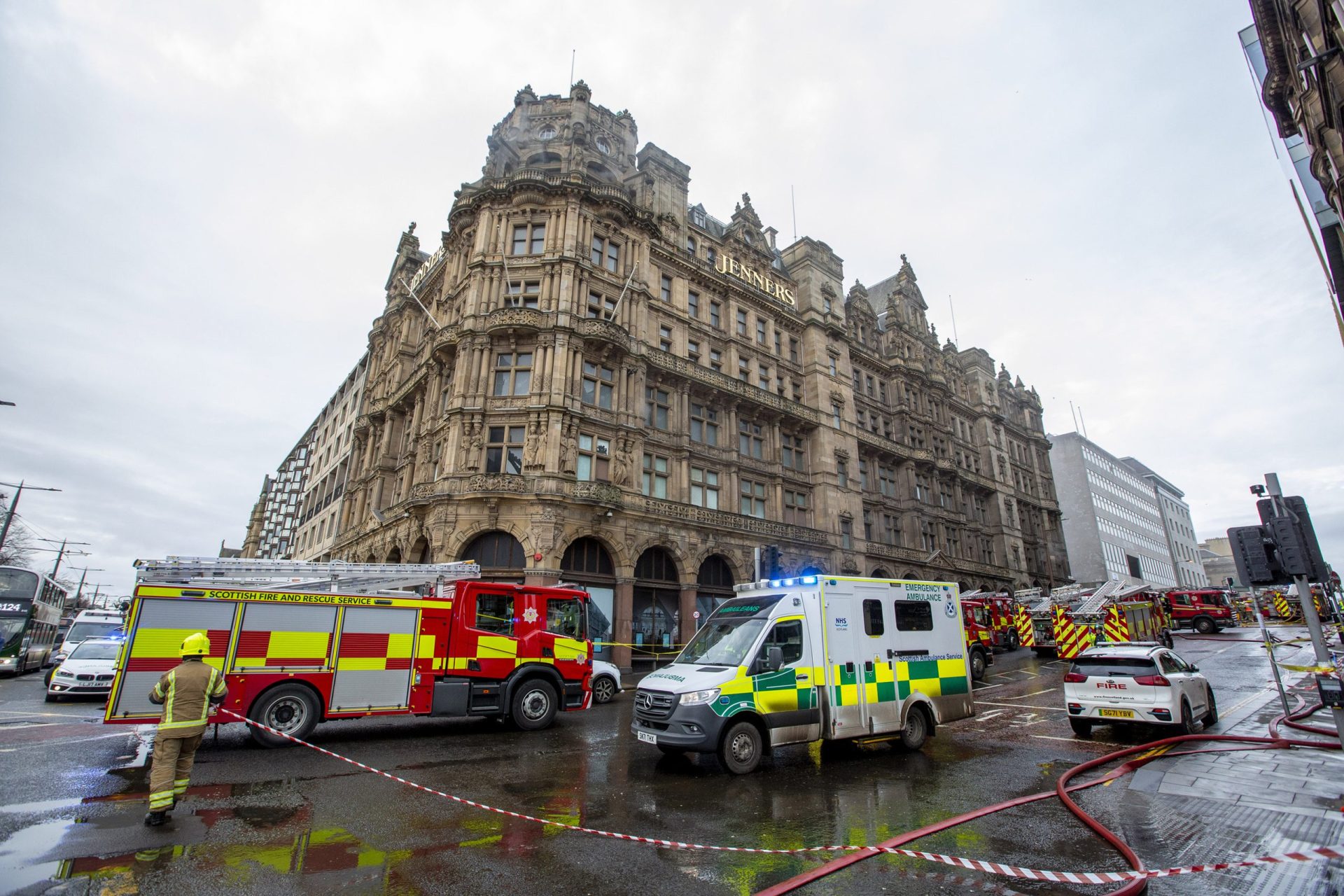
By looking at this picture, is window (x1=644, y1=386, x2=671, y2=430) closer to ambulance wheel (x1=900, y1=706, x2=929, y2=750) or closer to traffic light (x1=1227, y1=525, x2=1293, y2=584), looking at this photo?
ambulance wheel (x1=900, y1=706, x2=929, y2=750)

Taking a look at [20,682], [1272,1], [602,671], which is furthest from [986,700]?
[20,682]

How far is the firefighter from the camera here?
20.6ft

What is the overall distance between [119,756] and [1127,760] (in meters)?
15.9

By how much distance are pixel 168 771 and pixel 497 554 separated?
18.0 meters

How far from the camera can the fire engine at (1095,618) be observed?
2388 centimetres

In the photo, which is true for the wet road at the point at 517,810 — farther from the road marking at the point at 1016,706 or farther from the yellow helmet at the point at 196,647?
the road marking at the point at 1016,706

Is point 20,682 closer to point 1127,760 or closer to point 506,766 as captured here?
point 506,766

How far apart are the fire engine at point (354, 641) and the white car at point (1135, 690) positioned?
10.1 meters

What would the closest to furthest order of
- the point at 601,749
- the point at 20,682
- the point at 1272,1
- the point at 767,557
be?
the point at 601,749
the point at 767,557
the point at 1272,1
the point at 20,682

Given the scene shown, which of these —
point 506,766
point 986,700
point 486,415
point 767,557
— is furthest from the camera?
point 486,415

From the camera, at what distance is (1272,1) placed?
2039cm

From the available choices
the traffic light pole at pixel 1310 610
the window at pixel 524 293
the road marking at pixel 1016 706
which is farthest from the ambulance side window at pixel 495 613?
the window at pixel 524 293

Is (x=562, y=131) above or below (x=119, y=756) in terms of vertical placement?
above

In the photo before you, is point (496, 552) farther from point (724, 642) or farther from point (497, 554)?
point (724, 642)
